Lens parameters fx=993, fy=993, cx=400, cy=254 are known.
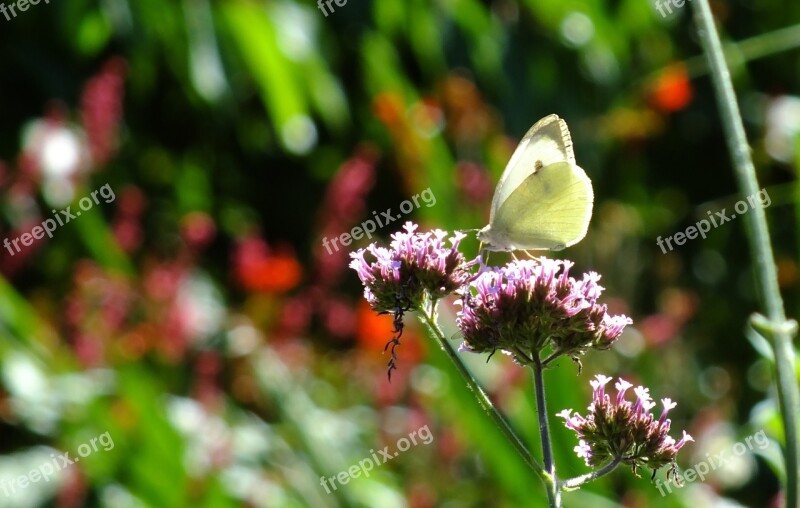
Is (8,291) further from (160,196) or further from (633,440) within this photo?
(633,440)

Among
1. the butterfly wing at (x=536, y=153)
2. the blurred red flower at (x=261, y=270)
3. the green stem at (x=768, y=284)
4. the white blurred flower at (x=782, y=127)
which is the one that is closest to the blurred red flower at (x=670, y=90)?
the white blurred flower at (x=782, y=127)

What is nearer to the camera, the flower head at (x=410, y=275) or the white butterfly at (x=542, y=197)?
the flower head at (x=410, y=275)

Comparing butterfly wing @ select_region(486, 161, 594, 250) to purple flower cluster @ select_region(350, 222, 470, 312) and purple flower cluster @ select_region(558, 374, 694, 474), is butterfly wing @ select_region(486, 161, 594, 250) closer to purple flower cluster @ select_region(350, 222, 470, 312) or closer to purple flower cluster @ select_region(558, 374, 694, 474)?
purple flower cluster @ select_region(350, 222, 470, 312)

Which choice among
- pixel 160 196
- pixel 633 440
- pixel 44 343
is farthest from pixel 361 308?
pixel 633 440

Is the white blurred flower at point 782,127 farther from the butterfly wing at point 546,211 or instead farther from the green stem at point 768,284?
the green stem at point 768,284

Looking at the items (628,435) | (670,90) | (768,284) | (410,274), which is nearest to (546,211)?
(410,274)

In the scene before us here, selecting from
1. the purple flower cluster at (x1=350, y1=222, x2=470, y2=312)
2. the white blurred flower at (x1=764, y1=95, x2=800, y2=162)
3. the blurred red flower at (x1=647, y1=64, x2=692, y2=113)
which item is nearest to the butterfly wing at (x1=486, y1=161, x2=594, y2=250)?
the purple flower cluster at (x1=350, y1=222, x2=470, y2=312)

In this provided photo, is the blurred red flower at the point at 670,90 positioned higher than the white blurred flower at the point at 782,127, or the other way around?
the blurred red flower at the point at 670,90
